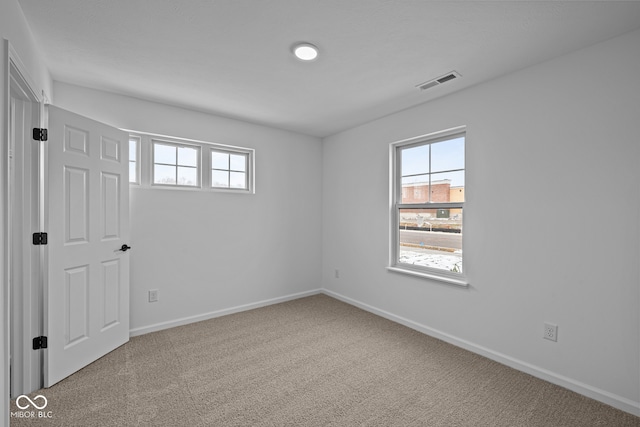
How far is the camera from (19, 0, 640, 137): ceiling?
1.79m

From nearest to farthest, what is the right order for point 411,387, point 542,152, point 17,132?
point 17,132, point 411,387, point 542,152

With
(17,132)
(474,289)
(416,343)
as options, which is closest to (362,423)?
(416,343)

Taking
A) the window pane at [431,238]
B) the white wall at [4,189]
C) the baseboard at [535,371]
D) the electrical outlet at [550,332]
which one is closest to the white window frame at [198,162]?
the white wall at [4,189]

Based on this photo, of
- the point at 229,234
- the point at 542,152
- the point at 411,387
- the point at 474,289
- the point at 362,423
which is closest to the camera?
the point at 362,423

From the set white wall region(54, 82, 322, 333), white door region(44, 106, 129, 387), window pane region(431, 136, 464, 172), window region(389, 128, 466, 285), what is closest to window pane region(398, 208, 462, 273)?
window region(389, 128, 466, 285)

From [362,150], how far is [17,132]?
3.36m

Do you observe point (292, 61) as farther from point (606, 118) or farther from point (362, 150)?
point (606, 118)

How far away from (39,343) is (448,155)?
12.9ft

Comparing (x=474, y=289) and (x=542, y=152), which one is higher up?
(x=542, y=152)

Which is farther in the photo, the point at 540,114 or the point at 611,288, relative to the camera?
the point at 540,114

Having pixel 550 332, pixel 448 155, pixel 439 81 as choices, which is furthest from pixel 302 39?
pixel 550 332

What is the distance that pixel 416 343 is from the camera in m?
2.99

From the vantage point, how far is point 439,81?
2.72 meters

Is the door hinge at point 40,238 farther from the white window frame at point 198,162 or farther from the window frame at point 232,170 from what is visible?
the window frame at point 232,170
